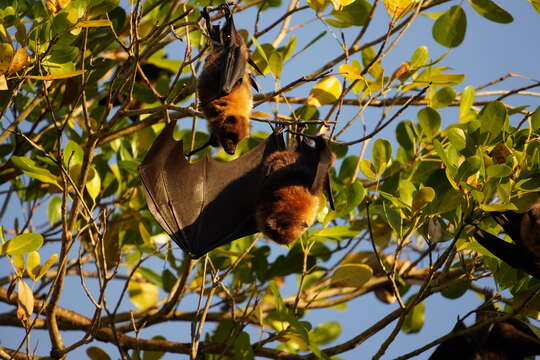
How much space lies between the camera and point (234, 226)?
5.09m

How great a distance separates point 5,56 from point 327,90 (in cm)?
217

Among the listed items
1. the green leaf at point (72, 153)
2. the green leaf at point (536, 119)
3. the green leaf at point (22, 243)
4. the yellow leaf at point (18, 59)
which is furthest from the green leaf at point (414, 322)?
the yellow leaf at point (18, 59)

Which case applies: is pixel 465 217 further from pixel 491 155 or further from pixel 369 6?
pixel 369 6

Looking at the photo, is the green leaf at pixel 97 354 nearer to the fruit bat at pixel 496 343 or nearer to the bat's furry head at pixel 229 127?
the bat's furry head at pixel 229 127

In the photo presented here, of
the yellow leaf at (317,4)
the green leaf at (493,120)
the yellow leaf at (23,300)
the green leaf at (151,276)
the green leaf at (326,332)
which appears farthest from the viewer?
the green leaf at (151,276)

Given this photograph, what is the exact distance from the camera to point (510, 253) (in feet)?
13.1

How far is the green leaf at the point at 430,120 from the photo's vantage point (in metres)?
4.72

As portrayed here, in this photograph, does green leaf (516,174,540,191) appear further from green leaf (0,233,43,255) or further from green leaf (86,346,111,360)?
green leaf (86,346,111,360)

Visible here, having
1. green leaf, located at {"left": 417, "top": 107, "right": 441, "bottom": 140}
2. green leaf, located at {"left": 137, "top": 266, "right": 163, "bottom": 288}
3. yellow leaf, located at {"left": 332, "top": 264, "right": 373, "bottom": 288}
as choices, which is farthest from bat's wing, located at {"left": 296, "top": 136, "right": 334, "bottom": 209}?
green leaf, located at {"left": 137, "top": 266, "right": 163, "bottom": 288}

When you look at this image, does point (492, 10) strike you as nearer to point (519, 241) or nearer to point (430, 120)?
point (430, 120)

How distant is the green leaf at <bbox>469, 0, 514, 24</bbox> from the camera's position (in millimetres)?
4633

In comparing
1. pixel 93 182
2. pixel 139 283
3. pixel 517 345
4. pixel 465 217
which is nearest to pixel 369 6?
pixel 465 217

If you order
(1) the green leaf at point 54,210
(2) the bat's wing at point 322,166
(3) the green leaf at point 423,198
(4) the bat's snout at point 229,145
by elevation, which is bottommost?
(3) the green leaf at point 423,198

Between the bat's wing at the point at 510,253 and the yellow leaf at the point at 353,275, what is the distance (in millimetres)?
802
